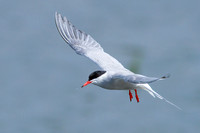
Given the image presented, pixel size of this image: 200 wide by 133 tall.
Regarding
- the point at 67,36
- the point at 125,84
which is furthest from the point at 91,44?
the point at 125,84

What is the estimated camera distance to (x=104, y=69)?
7.73 metres

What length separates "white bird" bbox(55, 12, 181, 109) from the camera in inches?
268

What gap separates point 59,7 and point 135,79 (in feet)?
27.6

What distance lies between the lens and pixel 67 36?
885cm

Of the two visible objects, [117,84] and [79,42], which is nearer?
[117,84]

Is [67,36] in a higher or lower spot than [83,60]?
lower

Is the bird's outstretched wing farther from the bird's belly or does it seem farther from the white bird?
the bird's belly

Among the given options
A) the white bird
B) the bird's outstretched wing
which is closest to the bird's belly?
the white bird

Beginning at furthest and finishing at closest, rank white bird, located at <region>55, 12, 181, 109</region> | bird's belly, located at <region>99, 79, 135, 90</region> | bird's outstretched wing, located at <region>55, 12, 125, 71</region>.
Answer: bird's outstretched wing, located at <region>55, 12, 125, 71</region>
bird's belly, located at <region>99, 79, 135, 90</region>
white bird, located at <region>55, 12, 181, 109</region>

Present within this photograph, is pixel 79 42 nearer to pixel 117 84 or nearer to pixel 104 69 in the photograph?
pixel 104 69

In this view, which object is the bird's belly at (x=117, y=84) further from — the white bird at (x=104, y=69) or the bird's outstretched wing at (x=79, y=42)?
the bird's outstretched wing at (x=79, y=42)

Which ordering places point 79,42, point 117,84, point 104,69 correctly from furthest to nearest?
1. point 79,42
2. point 104,69
3. point 117,84

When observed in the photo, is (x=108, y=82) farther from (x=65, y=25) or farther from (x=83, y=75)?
(x=83, y=75)

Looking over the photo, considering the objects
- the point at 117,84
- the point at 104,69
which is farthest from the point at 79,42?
the point at 117,84
